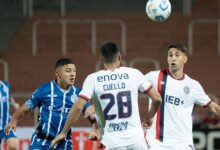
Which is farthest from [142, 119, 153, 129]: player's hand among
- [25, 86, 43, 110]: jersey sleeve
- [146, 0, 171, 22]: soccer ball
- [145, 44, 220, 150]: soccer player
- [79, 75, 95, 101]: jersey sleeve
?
[146, 0, 171, 22]: soccer ball

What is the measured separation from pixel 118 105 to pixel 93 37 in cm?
1344

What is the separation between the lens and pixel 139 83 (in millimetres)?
7969

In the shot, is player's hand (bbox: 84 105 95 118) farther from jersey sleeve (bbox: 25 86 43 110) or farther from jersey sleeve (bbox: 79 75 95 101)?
jersey sleeve (bbox: 79 75 95 101)

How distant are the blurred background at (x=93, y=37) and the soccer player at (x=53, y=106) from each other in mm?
9141

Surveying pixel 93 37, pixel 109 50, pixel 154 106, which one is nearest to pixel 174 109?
pixel 154 106

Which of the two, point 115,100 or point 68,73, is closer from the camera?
point 115,100

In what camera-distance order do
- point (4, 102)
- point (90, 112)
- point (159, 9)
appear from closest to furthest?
point (90, 112) < point (159, 9) < point (4, 102)

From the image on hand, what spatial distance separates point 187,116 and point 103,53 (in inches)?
73.0

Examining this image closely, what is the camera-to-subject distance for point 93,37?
21156 millimetres

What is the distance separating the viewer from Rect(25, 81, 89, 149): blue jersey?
9477mm

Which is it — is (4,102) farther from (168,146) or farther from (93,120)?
(168,146)

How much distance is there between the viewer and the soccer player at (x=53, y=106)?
372 inches

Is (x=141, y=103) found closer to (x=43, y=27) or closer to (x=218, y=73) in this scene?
(x=218, y=73)

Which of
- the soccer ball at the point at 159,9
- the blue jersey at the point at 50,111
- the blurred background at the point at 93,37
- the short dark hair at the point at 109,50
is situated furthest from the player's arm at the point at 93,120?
the blurred background at the point at 93,37
